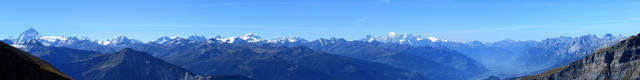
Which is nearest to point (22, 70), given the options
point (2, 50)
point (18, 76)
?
point (18, 76)

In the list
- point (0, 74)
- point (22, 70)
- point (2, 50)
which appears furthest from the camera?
point (2, 50)

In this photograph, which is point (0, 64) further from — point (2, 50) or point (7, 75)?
point (2, 50)

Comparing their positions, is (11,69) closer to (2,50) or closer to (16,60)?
(16,60)

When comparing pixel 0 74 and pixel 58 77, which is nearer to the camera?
pixel 0 74

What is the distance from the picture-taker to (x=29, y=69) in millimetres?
156750

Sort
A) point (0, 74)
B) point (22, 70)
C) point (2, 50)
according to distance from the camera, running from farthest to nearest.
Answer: point (2, 50) → point (22, 70) → point (0, 74)

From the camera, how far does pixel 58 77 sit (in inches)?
6383

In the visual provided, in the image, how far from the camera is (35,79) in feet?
510

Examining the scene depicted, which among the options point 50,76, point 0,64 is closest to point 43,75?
point 50,76

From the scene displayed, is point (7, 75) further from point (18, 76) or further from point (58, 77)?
point (58, 77)

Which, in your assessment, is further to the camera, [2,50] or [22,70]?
[2,50]

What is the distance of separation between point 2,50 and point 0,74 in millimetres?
24409

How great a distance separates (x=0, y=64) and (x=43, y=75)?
12.6 m

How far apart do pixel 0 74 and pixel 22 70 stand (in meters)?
10.5
